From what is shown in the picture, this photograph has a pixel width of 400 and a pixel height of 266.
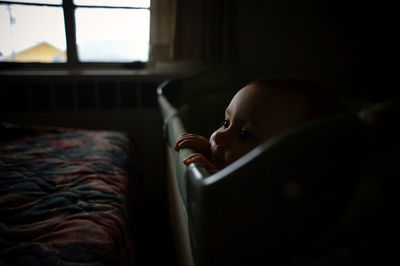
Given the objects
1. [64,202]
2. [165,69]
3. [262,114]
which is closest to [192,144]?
[262,114]

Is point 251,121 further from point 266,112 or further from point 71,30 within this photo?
point 71,30

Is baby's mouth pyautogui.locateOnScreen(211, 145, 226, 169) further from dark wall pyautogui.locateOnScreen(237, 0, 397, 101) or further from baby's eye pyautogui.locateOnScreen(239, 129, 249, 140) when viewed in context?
dark wall pyautogui.locateOnScreen(237, 0, 397, 101)

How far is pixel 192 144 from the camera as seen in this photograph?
642 millimetres

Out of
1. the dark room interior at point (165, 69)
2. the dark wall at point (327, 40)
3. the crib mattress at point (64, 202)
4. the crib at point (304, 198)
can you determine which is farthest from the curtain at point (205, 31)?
the crib at point (304, 198)

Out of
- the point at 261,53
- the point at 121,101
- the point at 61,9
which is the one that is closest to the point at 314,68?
the point at 261,53

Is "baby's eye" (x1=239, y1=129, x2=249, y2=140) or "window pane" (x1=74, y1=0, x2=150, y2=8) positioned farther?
"window pane" (x1=74, y1=0, x2=150, y2=8)

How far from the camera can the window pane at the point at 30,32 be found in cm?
170

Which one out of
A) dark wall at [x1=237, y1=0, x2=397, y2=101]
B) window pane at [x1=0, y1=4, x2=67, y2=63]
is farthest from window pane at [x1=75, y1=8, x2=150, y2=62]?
dark wall at [x1=237, y1=0, x2=397, y2=101]

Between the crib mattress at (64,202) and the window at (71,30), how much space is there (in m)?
0.76

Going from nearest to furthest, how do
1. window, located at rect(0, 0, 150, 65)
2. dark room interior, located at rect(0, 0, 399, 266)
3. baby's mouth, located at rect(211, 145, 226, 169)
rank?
baby's mouth, located at rect(211, 145, 226, 169), dark room interior, located at rect(0, 0, 399, 266), window, located at rect(0, 0, 150, 65)

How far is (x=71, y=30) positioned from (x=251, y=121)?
155 centimetres

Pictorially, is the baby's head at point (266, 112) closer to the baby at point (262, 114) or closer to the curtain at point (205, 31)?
the baby at point (262, 114)

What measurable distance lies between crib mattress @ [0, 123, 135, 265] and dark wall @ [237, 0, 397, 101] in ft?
3.70

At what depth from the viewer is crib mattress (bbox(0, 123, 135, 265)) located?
1.78ft
